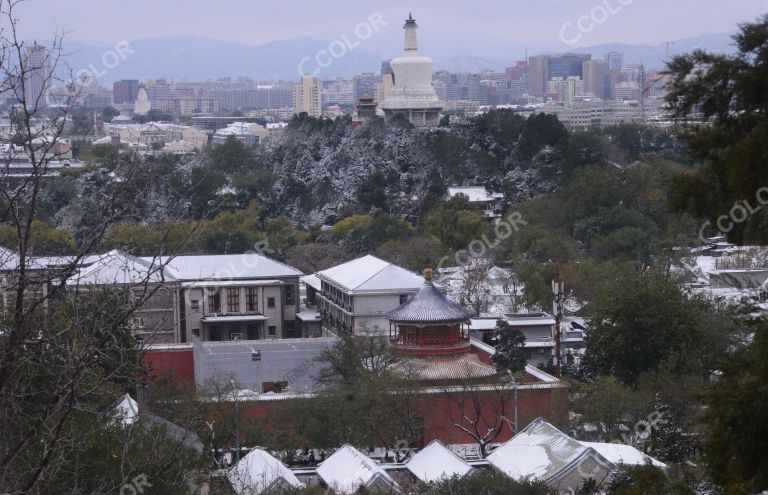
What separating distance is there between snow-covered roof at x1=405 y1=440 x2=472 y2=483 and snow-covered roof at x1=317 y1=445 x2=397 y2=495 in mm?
369

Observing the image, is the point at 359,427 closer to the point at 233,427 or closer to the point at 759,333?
the point at 233,427

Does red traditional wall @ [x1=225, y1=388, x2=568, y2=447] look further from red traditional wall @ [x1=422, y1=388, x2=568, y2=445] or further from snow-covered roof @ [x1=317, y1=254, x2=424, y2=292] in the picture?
snow-covered roof @ [x1=317, y1=254, x2=424, y2=292]

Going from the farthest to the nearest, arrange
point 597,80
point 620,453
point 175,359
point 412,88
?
A: point 597,80 < point 412,88 < point 175,359 < point 620,453

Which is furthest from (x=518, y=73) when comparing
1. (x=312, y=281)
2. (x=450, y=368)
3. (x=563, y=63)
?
(x=450, y=368)

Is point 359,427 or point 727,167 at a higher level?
point 727,167

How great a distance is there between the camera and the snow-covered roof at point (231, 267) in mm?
25469

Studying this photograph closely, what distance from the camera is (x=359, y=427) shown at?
1512 cm

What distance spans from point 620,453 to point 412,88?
115 ft

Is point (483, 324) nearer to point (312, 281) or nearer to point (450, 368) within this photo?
point (450, 368)

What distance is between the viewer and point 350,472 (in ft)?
44.6

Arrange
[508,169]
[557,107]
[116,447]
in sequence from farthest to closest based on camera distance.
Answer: [557,107], [508,169], [116,447]

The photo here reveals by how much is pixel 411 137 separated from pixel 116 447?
35.7 meters

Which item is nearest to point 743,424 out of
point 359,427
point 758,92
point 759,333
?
point 759,333

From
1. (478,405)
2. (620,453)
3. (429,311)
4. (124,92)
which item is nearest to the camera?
(620,453)
